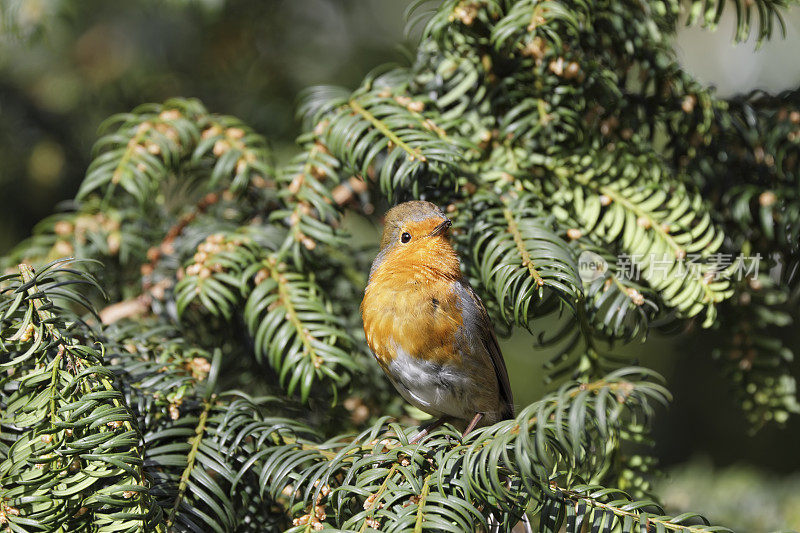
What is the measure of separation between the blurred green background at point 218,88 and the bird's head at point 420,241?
124 centimetres

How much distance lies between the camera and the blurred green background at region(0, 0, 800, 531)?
9.97 feet

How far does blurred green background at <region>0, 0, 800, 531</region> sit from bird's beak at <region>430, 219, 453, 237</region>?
1.33 meters

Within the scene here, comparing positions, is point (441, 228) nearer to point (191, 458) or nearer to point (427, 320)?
point (427, 320)

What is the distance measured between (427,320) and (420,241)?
235 mm

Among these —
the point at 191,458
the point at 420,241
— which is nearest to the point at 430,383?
the point at 420,241

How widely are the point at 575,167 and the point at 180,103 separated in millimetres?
1309

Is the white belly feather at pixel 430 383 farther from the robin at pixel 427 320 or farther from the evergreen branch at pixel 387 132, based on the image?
the evergreen branch at pixel 387 132

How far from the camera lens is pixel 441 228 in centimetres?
192

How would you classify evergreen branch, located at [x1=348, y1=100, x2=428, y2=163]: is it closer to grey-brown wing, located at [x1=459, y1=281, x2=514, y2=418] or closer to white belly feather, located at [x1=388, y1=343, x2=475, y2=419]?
grey-brown wing, located at [x1=459, y1=281, x2=514, y2=418]

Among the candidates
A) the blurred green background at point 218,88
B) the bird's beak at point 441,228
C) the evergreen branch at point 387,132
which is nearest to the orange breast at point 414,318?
the bird's beak at point 441,228

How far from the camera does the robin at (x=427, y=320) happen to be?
2.00 metres

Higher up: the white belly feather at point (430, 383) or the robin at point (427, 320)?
the robin at point (427, 320)

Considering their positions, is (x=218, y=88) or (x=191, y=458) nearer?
(x=191, y=458)

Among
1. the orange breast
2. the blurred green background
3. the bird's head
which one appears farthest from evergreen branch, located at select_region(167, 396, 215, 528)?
the blurred green background
